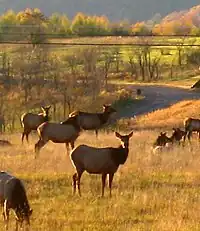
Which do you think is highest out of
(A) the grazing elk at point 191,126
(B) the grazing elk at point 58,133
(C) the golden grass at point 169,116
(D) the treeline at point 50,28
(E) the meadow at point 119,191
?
(D) the treeline at point 50,28

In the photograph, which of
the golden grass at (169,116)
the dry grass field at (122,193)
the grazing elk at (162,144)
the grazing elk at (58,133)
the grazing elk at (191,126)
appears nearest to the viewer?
the dry grass field at (122,193)

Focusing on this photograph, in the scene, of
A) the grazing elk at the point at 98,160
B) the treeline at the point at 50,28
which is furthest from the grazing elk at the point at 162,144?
the grazing elk at the point at 98,160

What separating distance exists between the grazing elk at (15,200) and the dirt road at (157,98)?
145 feet

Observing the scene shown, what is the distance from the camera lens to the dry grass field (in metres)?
13.3

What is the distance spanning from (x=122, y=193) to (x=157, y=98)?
46066mm

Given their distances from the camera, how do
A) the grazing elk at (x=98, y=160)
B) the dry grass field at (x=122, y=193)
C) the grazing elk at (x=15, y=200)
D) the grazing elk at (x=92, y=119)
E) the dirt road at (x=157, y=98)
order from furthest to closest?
the dirt road at (x=157, y=98) < the grazing elk at (x=92, y=119) < the grazing elk at (x=98, y=160) < the dry grass field at (x=122, y=193) < the grazing elk at (x=15, y=200)

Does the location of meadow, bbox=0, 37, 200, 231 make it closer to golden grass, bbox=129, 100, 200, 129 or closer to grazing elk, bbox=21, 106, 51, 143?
grazing elk, bbox=21, 106, 51, 143

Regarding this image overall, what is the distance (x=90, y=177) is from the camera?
1891 centimetres

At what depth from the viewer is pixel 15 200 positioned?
41.0ft

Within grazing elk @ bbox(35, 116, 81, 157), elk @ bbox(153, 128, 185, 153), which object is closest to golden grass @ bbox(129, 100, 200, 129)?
elk @ bbox(153, 128, 185, 153)

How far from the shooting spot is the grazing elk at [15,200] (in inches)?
486

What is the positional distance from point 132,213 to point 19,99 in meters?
51.6

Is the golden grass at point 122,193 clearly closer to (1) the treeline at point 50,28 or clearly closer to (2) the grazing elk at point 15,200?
(2) the grazing elk at point 15,200

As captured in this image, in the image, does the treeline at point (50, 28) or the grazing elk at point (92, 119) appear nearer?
the grazing elk at point (92, 119)
